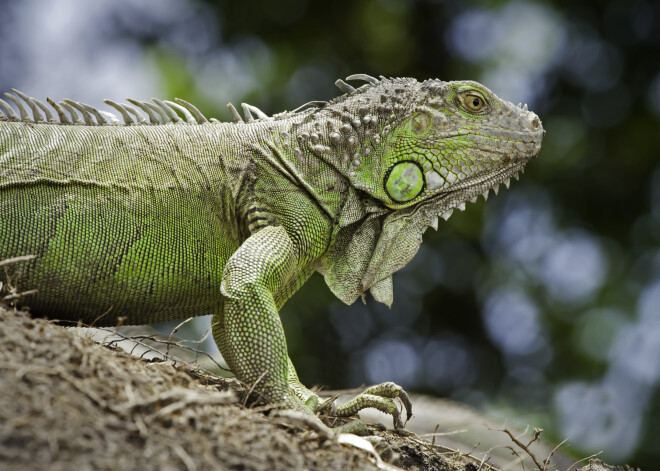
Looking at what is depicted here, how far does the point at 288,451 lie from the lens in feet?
9.36

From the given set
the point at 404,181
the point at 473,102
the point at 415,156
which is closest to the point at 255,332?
the point at 404,181

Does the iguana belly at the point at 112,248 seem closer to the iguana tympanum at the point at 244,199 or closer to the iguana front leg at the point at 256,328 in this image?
the iguana tympanum at the point at 244,199

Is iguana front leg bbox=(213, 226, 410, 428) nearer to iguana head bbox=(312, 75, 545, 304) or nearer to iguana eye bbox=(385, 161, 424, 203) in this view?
iguana head bbox=(312, 75, 545, 304)

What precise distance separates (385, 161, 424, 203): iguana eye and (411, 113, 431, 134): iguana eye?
23cm

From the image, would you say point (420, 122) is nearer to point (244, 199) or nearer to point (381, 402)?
point (244, 199)

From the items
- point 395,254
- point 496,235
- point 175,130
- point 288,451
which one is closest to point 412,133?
point 395,254

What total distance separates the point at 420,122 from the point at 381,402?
1863 mm

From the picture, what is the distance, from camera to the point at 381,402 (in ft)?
13.6

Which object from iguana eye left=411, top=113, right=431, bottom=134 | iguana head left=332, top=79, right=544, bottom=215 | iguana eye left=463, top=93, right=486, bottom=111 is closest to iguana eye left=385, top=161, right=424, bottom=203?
iguana head left=332, top=79, right=544, bottom=215

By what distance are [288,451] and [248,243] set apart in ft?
4.12

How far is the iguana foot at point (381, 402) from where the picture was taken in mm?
4148

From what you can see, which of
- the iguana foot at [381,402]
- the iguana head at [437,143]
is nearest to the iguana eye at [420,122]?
the iguana head at [437,143]

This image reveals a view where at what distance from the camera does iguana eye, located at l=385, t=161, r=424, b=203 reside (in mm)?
4215

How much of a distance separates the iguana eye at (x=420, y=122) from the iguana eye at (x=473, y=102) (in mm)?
296
